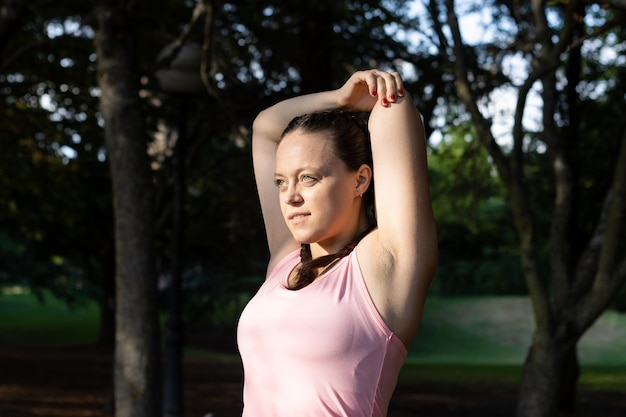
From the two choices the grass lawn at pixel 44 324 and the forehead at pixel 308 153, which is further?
the grass lawn at pixel 44 324

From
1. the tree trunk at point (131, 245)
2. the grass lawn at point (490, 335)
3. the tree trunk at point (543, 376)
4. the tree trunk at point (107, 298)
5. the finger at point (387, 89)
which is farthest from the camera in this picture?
the grass lawn at point (490, 335)

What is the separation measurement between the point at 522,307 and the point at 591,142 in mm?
19597

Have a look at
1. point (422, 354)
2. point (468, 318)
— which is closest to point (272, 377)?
point (422, 354)

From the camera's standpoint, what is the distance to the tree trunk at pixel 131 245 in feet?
25.8

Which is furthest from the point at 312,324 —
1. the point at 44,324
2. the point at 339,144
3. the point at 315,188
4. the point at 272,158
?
the point at 44,324

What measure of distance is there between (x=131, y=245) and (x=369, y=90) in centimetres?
592

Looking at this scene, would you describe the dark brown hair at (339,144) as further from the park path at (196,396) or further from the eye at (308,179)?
the park path at (196,396)

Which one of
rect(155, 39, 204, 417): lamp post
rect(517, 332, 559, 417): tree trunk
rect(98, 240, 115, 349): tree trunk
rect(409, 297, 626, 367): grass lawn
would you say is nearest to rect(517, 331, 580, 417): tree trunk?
rect(517, 332, 559, 417): tree trunk

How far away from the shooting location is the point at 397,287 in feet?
6.75

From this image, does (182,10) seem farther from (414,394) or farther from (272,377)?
(272,377)

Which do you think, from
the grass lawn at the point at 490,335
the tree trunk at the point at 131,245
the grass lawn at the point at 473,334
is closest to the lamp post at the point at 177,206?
the tree trunk at the point at 131,245

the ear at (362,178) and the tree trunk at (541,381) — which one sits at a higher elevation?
the ear at (362,178)

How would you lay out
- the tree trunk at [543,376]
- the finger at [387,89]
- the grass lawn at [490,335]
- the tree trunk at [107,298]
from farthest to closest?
the grass lawn at [490,335] < the tree trunk at [107,298] < the tree trunk at [543,376] < the finger at [387,89]

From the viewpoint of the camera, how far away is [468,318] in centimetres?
3356
